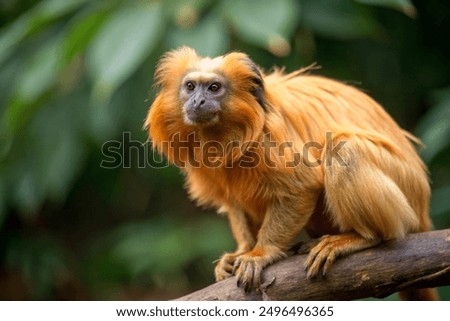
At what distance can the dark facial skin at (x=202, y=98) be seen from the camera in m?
3.59

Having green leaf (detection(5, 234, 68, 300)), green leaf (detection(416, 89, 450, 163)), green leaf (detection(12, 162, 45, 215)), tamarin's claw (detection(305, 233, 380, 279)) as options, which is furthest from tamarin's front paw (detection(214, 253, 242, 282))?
green leaf (detection(5, 234, 68, 300))

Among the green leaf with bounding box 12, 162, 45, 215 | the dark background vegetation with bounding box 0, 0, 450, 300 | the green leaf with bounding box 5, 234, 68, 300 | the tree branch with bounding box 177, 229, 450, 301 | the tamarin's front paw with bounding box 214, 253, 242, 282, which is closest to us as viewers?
the tree branch with bounding box 177, 229, 450, 301

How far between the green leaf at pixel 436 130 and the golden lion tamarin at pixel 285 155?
0.51 meters

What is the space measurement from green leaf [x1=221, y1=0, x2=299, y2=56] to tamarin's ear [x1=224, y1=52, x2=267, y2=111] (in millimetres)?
218

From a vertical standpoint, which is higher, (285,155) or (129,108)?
(129,108)

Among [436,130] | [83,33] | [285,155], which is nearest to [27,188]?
[83,33]

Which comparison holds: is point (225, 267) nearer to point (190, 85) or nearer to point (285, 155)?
point (285, 155)

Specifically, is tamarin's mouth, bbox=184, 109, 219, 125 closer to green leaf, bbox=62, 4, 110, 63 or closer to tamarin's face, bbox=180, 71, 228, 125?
tamarin's face, bbox=180, 71, 228, 125

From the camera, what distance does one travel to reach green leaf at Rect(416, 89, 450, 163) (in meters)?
4.51

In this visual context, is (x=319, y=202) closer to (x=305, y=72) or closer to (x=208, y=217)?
(x=305, y=72)

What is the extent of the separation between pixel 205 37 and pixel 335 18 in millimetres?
913

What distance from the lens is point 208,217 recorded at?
6246 millimetres

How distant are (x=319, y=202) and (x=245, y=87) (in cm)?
77

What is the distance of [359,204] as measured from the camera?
3.63 meters
